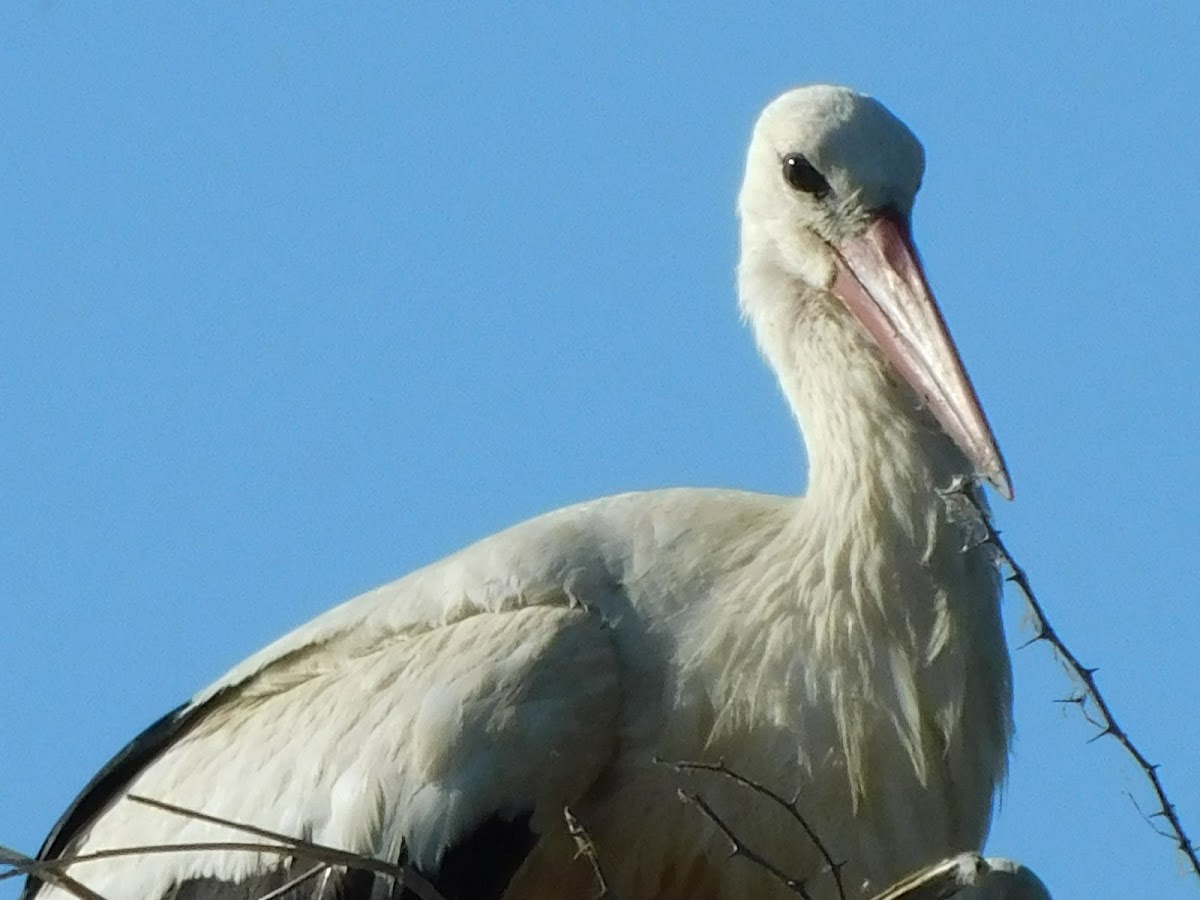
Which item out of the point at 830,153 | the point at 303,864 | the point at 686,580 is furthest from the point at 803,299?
the point at 303,864

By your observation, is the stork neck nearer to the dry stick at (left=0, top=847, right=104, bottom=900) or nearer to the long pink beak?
the long pink beak

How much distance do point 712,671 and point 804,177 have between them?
108cm

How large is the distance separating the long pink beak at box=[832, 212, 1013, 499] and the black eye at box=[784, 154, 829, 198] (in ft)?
0.43

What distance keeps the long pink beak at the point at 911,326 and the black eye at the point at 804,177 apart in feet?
0.43

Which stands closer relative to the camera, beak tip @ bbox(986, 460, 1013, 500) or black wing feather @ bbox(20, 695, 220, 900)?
beak tip @ bbox(986, 460, 1013, 500)

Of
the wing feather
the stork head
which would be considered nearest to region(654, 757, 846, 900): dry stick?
the wing feather

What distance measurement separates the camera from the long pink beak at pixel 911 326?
14.2 feet

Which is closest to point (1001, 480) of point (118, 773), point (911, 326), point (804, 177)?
point (911, 326)

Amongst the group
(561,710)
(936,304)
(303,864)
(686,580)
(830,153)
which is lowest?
(303,864)

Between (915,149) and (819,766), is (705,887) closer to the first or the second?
(819,766)

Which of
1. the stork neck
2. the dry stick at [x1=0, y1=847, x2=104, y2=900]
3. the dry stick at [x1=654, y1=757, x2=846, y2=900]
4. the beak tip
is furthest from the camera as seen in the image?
the stork neck

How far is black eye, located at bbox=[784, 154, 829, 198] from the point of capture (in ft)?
16.0

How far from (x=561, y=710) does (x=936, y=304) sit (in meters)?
1.07

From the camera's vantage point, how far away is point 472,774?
4273 millimetres
